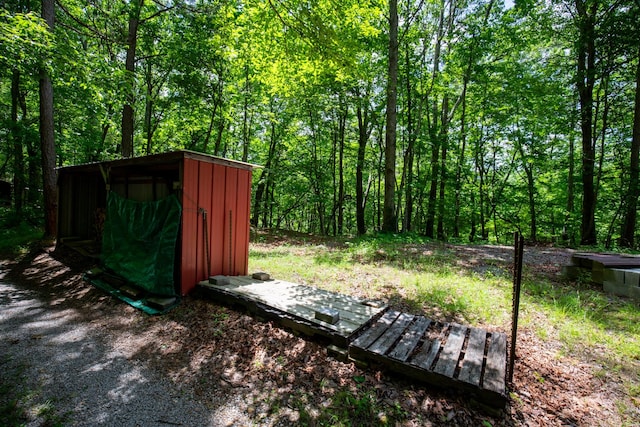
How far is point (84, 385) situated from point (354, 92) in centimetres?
1513

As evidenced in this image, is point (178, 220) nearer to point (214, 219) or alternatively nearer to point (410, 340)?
point (214, 219)

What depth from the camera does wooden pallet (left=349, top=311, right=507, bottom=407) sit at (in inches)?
94.3

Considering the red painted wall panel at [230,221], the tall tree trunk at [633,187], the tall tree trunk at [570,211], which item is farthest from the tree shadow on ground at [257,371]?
the tall tree trunk at [570,211]

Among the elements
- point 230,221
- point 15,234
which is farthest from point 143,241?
point 15,234

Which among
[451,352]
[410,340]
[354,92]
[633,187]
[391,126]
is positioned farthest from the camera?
[354,92]

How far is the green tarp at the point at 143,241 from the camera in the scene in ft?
15.0

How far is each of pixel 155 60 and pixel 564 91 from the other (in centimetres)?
1782

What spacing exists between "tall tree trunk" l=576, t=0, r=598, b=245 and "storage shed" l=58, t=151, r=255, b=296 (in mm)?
12752

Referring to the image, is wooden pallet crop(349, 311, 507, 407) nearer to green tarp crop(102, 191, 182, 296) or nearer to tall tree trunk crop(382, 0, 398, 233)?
green tarp crop(102, 191, 182, 296)

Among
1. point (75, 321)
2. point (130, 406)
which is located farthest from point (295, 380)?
point (75, 321)

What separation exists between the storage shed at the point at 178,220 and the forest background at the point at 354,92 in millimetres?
2246

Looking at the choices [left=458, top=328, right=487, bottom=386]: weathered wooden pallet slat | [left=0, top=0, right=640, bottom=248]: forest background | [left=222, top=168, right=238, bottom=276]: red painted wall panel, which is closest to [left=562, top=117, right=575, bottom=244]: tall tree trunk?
[left=0, top=0, right=640, bottom=248]: forest background

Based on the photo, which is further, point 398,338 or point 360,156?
point 360,156

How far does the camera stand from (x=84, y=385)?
8.83 ft
